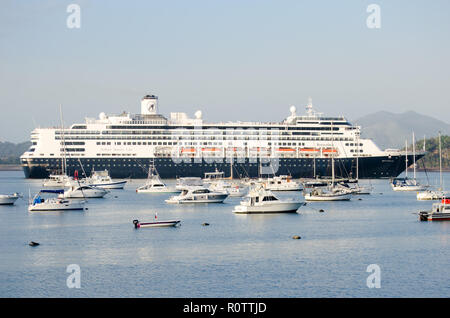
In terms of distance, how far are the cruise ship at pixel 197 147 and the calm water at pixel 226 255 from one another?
62406 millimetres

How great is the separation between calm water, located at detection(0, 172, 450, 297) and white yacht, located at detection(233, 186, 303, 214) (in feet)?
2.95

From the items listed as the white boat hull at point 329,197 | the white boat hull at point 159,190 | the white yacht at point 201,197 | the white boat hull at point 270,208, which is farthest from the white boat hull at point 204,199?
the white boat hull at point 159,190

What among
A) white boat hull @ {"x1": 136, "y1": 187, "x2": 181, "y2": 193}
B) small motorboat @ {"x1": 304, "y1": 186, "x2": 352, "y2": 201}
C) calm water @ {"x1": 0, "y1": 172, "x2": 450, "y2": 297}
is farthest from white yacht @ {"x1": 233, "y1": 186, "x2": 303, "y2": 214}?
white boat hull @ {"x1": 136, "y1": 187, "x2": 181, "y2": 193}

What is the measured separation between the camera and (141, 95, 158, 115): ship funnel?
131 m

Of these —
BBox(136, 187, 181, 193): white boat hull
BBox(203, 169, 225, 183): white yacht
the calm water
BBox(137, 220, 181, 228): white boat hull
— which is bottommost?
the calm water

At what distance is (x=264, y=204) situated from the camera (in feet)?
180

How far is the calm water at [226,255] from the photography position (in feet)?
97.5

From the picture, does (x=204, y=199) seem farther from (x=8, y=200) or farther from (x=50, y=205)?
(x=8, y=200)

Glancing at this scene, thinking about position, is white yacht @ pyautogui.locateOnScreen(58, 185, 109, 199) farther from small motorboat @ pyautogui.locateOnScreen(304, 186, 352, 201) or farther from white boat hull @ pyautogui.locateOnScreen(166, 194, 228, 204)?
small motorboat @ pyautogui.locateOnScreen(304, 186, 352, 201)

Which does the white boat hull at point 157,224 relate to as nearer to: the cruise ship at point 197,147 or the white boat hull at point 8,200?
the white boat hull at point 8,200

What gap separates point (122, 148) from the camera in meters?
123

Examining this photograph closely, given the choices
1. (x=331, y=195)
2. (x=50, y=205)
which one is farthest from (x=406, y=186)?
(x=50, y=205)
